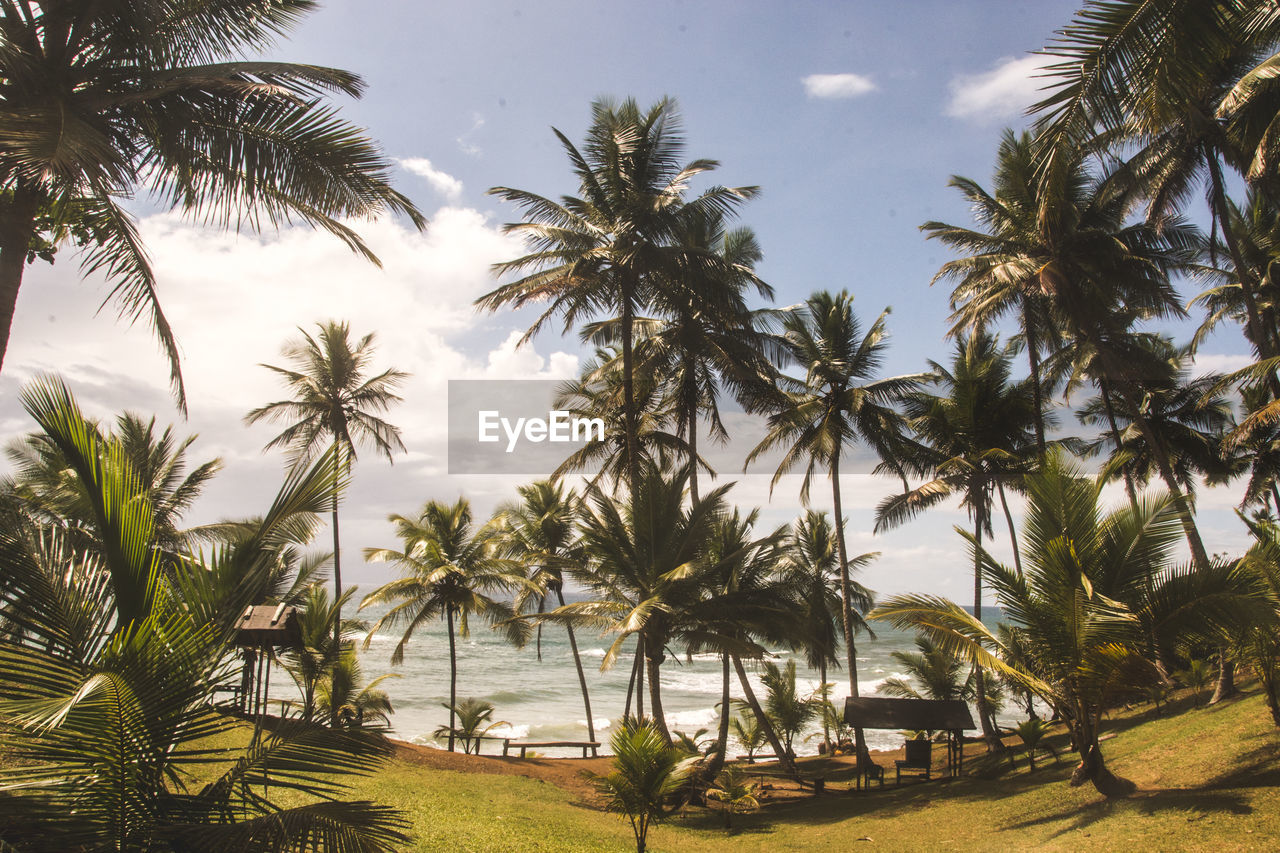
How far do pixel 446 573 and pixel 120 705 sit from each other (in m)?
18.3

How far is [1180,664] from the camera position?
1920cm

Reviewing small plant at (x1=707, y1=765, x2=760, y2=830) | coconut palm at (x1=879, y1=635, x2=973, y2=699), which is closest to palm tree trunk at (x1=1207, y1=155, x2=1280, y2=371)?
coconut palm at (x1=879, y1=635, x2=973, y2=699)

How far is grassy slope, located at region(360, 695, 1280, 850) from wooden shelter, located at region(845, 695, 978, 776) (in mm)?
1214

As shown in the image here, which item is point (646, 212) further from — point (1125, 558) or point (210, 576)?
point (210, 576)

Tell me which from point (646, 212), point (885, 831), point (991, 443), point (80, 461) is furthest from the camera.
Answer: point (991, 443)

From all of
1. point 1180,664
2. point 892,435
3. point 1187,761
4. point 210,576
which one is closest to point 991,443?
point 892,435

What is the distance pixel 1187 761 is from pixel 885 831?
175 inches

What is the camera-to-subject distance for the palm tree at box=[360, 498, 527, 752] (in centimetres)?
2091

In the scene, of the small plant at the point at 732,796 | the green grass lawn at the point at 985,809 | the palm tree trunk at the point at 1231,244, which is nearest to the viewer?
→ the green grass lawn at the point at 985,809

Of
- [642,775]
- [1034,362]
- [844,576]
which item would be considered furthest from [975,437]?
[642,775]

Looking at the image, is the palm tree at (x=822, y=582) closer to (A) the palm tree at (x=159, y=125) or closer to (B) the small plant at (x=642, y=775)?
(B) the small plant at (x=642, y=775)

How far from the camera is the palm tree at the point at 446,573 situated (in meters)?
20.9

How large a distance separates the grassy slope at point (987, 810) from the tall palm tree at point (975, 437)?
6881 millimetres

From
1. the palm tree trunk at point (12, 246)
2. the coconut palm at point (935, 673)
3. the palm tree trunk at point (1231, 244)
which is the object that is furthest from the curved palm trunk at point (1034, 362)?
the palm tree trunk at point (12, 246)
